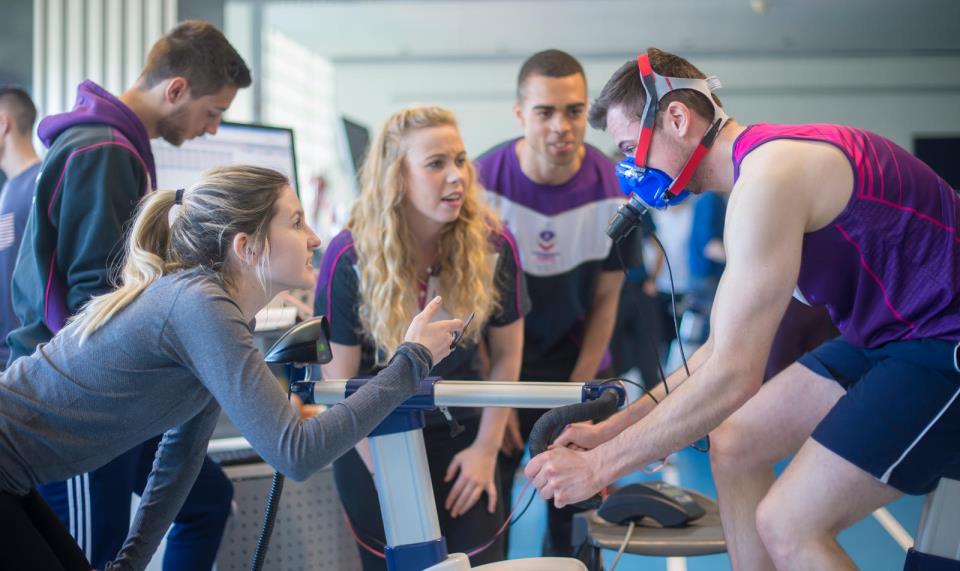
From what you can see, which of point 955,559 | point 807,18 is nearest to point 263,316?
point 955,559

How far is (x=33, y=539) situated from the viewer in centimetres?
147

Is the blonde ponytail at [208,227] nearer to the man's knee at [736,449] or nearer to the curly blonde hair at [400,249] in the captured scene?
the curly blonde hair at [400,249]

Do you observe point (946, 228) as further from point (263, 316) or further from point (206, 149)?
point (206, 149)

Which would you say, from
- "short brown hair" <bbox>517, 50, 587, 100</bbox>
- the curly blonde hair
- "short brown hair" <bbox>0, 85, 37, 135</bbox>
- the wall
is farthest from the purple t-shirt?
the wall

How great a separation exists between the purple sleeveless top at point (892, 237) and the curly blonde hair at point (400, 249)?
32.3 inches

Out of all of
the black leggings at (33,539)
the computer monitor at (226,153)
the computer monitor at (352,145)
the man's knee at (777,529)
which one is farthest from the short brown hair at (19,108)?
the man's knee at (777,529)

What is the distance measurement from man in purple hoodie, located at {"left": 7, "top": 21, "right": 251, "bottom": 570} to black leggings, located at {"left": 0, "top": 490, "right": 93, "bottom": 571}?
1.57 feet

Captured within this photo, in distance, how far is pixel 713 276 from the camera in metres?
6.05

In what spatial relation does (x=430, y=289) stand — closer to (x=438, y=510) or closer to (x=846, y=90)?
(x=438, y=510)

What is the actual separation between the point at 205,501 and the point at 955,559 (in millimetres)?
1634

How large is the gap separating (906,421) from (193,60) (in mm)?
1867

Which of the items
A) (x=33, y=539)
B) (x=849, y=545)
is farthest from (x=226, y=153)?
(x=849, y=545)

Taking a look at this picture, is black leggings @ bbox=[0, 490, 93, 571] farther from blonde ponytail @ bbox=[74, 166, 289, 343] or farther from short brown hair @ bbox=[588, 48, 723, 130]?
short brown hair @ bbox=[588, 48, 723, 130]

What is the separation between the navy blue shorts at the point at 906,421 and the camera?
5.38 feet
